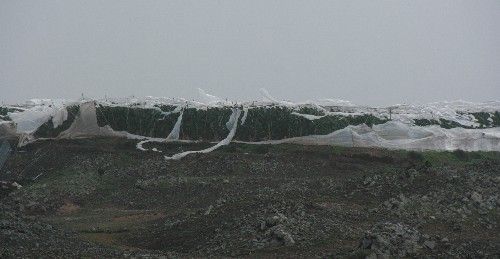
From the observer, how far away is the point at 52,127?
32.0 metres

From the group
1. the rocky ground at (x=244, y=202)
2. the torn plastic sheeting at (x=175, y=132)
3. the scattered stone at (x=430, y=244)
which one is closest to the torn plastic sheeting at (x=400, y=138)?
the rocky ground at (x=244, y=202)

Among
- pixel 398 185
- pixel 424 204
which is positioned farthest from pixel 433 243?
pixel 398 185

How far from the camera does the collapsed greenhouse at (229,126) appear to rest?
29719mm

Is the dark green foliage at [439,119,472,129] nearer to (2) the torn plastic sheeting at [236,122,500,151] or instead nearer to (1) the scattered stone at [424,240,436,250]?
(2) the torn plastic sheeting at [236,122,500,151]

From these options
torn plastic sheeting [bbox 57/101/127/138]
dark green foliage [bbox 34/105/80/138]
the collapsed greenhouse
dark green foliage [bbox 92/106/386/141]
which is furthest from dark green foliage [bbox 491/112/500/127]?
dark green foliage [bbox 34/105/80/138]

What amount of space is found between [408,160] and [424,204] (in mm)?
9793

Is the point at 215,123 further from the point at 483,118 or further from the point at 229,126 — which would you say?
the point at 483,118

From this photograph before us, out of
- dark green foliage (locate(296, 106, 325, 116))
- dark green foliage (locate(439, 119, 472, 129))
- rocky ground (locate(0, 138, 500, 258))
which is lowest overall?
rocky ground (locate(0, 138, 500, 258))

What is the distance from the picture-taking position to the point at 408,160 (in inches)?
1093

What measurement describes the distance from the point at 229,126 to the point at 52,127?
30.1 feet

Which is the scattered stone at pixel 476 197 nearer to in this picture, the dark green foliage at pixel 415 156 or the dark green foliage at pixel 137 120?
the dark green foliage at pixel 415 156

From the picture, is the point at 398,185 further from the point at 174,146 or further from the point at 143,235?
the point at 174,146

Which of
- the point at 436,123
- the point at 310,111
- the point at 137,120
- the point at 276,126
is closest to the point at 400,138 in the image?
the point at 310,111

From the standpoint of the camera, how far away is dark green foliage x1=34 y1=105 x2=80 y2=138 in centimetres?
3170
